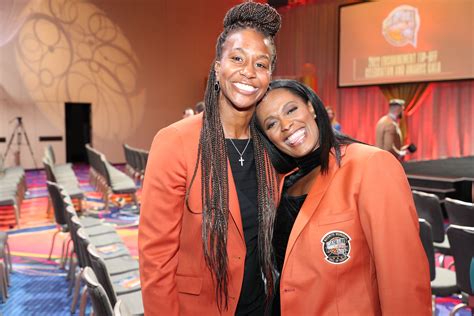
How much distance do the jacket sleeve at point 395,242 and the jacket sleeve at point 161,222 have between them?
53 centimetres

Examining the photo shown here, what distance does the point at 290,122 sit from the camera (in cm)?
151

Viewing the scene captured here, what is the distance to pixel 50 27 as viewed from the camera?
13.6 m

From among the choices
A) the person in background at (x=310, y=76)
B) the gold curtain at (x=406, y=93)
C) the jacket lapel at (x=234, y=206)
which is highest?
the person in background at (x=310, y=76)

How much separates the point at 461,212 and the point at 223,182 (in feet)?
9.29

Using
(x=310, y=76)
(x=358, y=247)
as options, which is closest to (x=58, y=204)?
(x=358, y=247)

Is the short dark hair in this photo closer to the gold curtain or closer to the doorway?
the gold curtain

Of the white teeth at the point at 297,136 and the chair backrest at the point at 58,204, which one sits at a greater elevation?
the white teeth at the point at 297,136

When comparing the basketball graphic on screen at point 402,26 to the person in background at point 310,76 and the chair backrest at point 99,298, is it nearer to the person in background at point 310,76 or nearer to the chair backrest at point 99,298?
the person in background at point 310,76

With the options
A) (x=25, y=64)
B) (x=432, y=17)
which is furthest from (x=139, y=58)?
(x=432, y=17)

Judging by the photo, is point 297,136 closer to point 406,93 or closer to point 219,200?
point 219,200

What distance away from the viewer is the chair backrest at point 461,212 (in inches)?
143

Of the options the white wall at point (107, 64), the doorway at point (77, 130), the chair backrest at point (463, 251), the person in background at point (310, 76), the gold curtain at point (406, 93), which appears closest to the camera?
the chair backrest at point (463, 251)

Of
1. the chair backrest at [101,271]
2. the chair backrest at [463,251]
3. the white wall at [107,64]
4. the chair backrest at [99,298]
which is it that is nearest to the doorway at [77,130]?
the white wall at [107,64]

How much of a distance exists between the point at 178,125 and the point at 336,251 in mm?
591
